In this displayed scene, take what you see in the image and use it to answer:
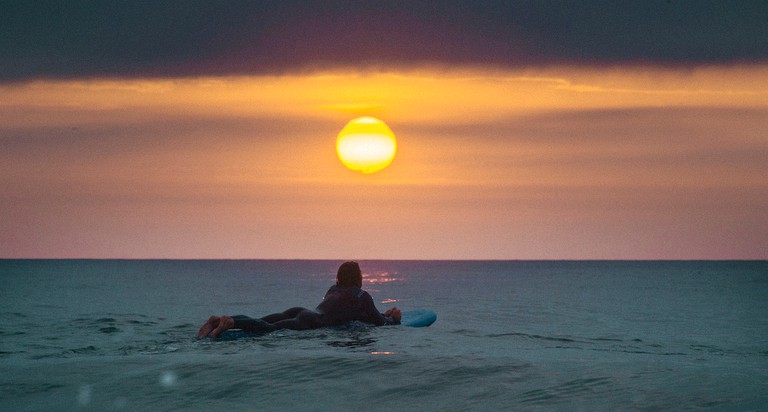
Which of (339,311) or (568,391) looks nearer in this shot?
(568,391)

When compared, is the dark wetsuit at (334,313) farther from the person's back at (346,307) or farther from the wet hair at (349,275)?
the wet hair at (349,275)

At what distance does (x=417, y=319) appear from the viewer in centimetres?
2356

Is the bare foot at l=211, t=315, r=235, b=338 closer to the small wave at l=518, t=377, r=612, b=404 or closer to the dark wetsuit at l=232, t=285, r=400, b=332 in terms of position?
the dark wetsuit at l=232, t=285, r=400, b=332

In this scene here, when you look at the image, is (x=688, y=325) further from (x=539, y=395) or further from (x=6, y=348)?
(x=6, y=348)

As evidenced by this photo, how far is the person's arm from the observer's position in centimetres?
2077

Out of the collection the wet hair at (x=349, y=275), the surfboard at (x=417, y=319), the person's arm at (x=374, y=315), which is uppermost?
the wet hair at (x=349, y=275)

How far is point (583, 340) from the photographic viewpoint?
74.4ft

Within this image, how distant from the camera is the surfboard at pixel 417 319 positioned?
75.9 feet

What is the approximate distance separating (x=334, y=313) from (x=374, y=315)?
3.84 ft

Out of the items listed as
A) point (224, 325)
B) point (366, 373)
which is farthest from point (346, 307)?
point (366, 373)

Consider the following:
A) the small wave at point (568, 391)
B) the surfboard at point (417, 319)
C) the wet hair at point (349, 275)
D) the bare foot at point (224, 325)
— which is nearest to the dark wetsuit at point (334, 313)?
the wet hair at point (349, 275)

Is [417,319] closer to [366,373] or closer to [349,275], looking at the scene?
[349,275]

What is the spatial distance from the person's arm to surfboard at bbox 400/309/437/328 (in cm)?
82

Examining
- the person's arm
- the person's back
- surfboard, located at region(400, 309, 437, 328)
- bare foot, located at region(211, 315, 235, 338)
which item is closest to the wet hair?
the person's back
